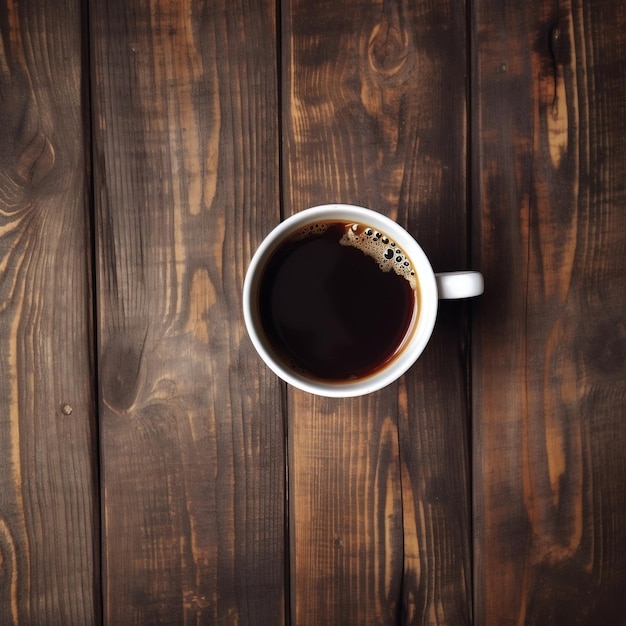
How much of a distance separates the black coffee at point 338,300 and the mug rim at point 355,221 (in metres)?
0.02

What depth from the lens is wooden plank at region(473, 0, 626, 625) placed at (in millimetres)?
689

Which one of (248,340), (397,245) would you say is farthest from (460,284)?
(248,340)

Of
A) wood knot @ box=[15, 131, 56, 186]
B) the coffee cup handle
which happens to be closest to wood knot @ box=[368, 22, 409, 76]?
the coffee cup handle

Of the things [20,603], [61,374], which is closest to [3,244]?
[61,374]

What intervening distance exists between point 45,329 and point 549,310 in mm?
528

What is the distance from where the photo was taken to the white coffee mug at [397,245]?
59 centimetres

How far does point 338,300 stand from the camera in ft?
2.09

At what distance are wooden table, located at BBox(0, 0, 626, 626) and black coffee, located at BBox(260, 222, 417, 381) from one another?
7 cm

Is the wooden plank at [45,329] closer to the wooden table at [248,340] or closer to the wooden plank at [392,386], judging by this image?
the wooden table at [248,340]

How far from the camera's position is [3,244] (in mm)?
688

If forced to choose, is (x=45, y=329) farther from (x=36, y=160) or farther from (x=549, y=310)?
(x=549, y=310)

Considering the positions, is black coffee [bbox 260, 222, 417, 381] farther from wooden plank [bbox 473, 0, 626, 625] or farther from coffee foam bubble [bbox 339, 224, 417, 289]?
wooden plank [bbox 473, 0, 626, 625]

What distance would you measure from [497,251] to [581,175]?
119mm

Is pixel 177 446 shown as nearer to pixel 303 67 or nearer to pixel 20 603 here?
pixel 20 603
